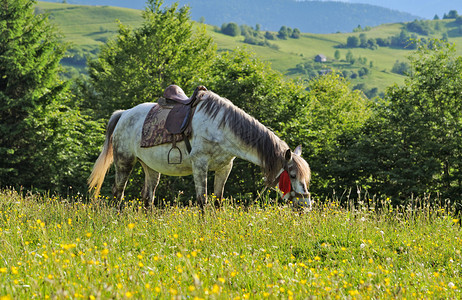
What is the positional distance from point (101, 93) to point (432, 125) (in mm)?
25639

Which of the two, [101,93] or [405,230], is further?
[101,93]

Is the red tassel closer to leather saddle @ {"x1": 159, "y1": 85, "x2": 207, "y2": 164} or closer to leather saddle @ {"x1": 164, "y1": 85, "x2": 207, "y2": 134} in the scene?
leather saddle @ {"x1": 159, "y1": 85, "x2": 207, "y2": 164}

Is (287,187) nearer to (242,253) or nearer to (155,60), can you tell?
(242,253)

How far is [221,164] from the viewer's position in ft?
26.2

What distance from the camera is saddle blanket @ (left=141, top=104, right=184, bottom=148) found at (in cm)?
836

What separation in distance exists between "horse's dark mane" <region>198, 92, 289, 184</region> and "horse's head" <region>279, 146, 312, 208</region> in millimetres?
140

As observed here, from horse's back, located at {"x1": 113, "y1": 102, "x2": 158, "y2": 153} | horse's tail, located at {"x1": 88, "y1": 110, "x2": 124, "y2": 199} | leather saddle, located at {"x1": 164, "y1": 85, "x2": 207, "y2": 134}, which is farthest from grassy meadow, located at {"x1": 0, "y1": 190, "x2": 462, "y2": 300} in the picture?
horse's back, located at {"x1": 113, "y1": 102, "x2": 158, "y2": 153}

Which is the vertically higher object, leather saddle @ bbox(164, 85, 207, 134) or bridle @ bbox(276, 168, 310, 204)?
leather saddle @ bbox(164, 85, 207, 134)

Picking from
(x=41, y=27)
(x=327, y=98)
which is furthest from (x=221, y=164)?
(x=327, y=98)

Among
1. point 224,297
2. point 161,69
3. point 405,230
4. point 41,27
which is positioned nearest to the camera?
point 224,297

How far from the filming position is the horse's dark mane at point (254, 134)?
741 cm

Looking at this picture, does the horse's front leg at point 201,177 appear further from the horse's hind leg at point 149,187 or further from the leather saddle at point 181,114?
the horse's hind leg at point 149,187

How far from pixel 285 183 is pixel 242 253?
6.84 feet

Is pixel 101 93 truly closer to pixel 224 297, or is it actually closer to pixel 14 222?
pixel 14 222
